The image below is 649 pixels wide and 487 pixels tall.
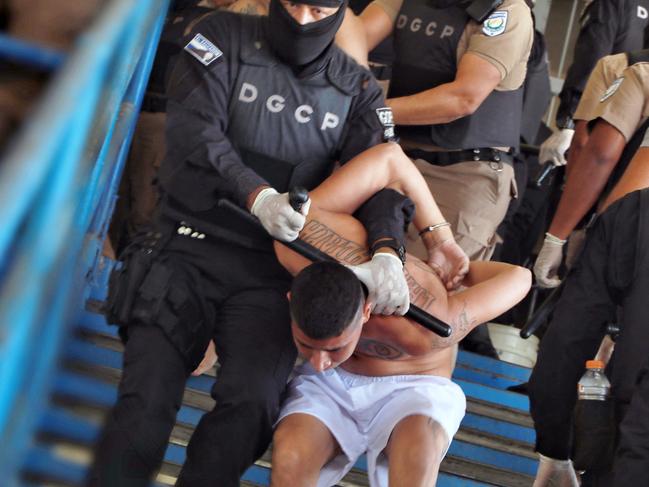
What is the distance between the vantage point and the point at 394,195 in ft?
10.1

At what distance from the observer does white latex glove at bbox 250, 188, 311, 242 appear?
272 centimetres

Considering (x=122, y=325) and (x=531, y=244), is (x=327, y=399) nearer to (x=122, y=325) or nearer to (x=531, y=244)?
(x=122, y=325)

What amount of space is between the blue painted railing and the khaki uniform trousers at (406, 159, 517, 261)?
107 inches

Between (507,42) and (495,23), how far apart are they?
3.7 inches

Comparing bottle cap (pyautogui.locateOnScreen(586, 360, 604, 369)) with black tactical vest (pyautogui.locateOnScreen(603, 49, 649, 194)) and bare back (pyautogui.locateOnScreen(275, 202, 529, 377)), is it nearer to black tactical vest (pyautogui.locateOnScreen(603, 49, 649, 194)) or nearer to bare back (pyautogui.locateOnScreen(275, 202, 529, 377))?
bare back (pyautogui.locateOnScreen(275, 202, 529, 377))

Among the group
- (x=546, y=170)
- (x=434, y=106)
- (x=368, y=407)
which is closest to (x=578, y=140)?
(x=546, y=170)

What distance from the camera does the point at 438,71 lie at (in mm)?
4215

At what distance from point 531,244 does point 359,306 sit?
332cm

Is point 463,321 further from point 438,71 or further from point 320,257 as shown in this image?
point 438,71

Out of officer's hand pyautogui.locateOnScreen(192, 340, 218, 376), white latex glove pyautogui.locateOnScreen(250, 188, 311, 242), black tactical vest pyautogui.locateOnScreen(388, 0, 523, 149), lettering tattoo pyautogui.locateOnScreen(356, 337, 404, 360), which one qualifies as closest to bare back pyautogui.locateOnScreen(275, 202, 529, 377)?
lettering tattoo pyautogui.locateOnScreen(356, 337, 404, 360)

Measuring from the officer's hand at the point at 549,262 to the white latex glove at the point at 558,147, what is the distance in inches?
41.8

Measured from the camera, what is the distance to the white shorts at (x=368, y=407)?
299cm

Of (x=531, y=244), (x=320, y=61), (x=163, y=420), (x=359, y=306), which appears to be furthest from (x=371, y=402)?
(x=531, y=244)

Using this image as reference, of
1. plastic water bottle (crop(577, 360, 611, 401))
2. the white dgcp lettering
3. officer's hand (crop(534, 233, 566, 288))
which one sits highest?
the white dgcp lettering
